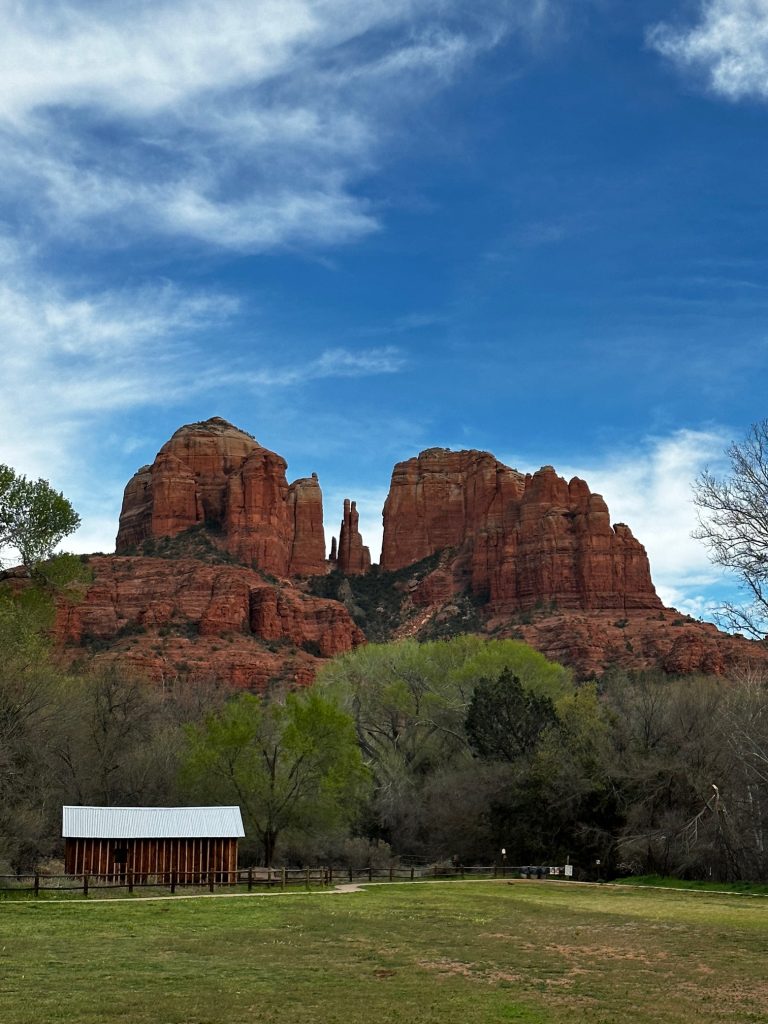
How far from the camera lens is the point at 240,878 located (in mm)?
38719

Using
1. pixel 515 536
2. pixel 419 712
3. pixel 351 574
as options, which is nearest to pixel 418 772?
pixel 419 712

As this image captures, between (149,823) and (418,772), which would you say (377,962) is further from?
(418,772)

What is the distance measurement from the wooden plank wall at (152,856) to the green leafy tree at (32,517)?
10.0 m

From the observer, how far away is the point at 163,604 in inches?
4360

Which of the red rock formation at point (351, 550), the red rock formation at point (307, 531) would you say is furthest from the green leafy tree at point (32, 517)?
the red rock formation at point (351, 550)

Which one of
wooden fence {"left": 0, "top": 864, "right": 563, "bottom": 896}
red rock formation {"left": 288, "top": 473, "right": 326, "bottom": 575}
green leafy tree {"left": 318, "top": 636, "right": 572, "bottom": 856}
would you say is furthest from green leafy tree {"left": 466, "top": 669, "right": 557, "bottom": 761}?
red rock formation {"left": 288, "top": 473, "right": 326, "bottom": 575}

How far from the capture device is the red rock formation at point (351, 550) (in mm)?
167750

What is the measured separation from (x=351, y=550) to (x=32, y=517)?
133 metres

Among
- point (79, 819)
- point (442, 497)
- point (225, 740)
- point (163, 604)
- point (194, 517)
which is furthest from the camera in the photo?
point (442, 497)

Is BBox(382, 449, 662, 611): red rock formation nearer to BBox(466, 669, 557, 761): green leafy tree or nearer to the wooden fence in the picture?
BBox(466, 669, 557, 761): green leafy tree

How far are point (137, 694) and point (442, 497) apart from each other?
112 meters

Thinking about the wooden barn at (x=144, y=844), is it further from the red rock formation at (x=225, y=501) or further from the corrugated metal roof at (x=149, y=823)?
the red rock formation at (x=225, y=501)

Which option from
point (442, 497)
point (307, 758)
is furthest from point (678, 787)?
point (442, 497)

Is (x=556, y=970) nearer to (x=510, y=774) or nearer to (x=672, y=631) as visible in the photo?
(x=510, y=774)
